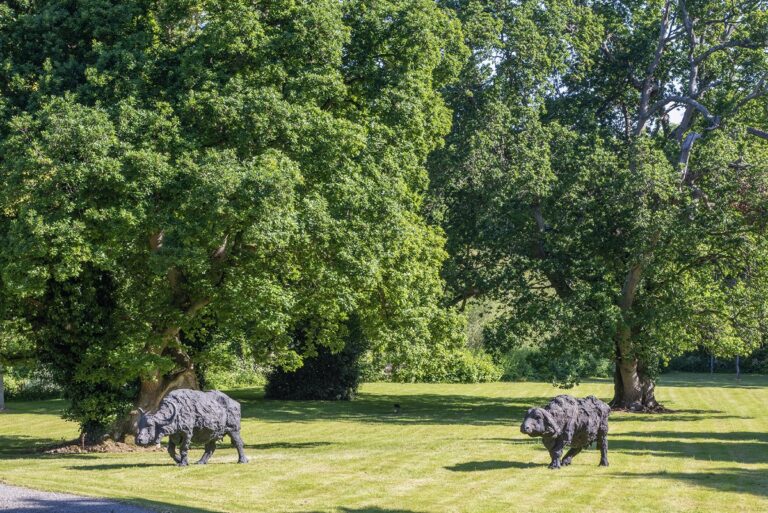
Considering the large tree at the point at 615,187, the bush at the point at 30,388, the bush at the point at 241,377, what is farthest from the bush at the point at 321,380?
the bush at the point at 30,388

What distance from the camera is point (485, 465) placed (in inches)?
811

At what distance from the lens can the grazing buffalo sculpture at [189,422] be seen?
61.7 feet

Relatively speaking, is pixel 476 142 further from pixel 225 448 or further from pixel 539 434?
pixel 539 434

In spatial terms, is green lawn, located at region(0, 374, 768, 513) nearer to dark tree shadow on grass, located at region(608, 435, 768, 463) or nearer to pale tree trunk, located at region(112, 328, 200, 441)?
dark tree shadow on grass, located at region(608, 435, 768, 463)

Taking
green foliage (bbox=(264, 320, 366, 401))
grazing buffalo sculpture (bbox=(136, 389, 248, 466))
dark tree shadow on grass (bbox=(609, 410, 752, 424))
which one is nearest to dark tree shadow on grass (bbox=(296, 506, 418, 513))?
grazing buffalo sculpture (bbox=(136, 389, 248, 466))

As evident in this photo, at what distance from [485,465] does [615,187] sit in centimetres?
1764

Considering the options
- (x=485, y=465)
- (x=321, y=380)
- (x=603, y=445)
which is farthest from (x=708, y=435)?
→ (x=321, y=380)

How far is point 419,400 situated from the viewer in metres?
46.0

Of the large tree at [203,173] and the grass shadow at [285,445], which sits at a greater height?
the large tree at [203,173]

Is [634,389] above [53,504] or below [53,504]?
above

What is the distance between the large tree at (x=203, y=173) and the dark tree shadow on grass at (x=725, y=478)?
8296 mm

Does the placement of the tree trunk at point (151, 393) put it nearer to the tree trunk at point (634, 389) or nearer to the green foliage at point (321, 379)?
the green foliage at point (321, 379)

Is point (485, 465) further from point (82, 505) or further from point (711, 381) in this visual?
point (711, 381)

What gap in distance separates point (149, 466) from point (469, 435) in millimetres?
11690
